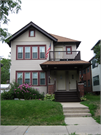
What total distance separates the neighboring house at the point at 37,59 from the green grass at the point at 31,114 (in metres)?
5.98

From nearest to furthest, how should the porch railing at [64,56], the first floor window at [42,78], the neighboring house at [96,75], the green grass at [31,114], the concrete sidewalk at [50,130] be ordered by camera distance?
1. the concrete sidewalk at [50,130]
2. the green grass at [31,114]
3. the porch railing at [64,56]
4. the first floor window at [42,78]
5. the neighboring house at [96,75]

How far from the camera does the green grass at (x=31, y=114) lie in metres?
7.34

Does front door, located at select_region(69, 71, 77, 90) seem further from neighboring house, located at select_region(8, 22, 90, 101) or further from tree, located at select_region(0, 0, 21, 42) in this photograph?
tree, located at select_region(0, 0, 21, 42)

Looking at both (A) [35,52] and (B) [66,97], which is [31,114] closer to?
(B) [66,97]

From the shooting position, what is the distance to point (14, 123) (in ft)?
23.7

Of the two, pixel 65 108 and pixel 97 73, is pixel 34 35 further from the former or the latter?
pixel 97 73

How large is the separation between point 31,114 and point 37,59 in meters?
8.15

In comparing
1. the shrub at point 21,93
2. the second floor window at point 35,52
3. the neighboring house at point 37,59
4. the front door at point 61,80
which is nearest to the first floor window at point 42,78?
the neighboring house at point 37,59

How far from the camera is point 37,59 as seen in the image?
15.6m

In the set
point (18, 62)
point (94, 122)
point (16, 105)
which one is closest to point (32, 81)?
point (18, 62)

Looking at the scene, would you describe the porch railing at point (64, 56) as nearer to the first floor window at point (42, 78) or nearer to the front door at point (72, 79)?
the front door at point (72, 79)

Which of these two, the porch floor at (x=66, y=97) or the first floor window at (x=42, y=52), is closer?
the porch floor at (x=66, y=97)

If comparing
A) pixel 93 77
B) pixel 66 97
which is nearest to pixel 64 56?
pixel 66 97

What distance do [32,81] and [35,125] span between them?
8.52m
